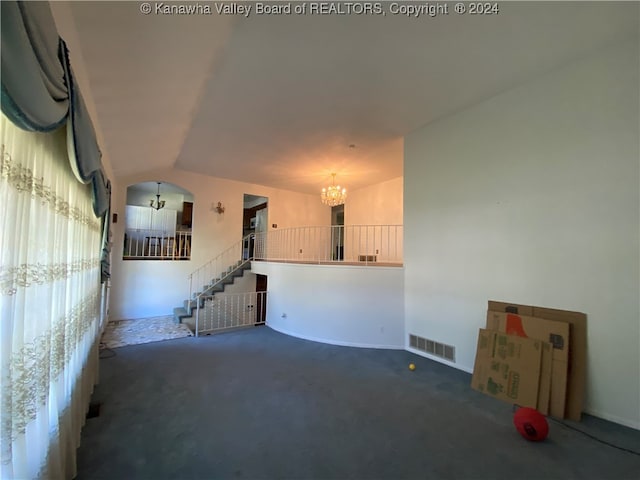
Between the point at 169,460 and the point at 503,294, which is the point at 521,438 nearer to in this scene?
the point at 503,294

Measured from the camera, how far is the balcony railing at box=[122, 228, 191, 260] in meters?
7.34

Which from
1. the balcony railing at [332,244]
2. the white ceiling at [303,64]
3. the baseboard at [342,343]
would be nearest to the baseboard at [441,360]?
the baseboard at [342,343]

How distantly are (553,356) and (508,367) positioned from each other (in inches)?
17.9

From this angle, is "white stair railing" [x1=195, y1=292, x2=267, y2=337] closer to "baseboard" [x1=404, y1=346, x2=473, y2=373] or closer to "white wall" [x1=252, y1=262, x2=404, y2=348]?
"white wall" [x1=252, y1=262, x2=404, y2=348]

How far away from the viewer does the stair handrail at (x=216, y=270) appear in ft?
23.8

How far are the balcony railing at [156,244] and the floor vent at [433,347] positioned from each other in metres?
5.89

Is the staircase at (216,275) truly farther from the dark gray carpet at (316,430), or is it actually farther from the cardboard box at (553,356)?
the cardboard box at (553,356)

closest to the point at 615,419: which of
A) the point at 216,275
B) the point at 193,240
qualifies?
the point at 216,275

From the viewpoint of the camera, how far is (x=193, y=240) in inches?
289

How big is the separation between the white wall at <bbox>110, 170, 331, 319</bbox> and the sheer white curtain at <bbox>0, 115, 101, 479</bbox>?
15.7ft

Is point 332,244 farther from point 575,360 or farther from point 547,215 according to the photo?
point 575,360

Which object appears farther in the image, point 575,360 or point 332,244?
point 332,244

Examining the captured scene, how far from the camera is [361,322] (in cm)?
491

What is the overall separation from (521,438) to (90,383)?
13.9 feet
